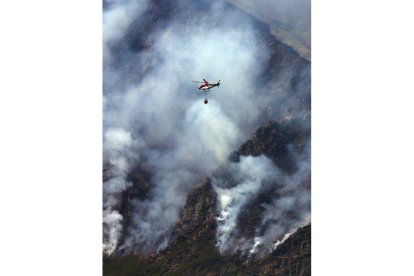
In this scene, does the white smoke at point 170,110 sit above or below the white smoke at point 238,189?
above

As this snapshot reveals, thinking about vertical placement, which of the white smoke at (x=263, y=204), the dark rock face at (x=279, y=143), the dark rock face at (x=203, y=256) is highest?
the dark rock face at (x=279, y=143)

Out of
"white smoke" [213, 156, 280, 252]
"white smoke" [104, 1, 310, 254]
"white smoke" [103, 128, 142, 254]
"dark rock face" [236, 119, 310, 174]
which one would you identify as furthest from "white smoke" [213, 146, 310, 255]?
"white smoke" [103, 128, 142, 254]

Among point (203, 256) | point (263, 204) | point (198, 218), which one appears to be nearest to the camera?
point (263, 204)

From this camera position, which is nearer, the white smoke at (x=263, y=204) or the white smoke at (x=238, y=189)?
the white smoke at (x=263, y=204)

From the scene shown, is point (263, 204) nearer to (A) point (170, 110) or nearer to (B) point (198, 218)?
(B) point (198, 218)

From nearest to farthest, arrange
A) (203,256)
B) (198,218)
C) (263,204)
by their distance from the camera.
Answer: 1. (263,204)
2. (198,218)
3. (203,256)

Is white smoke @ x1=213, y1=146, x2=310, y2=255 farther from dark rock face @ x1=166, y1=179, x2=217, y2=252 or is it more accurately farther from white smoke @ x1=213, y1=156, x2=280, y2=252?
dark rock face @ x1=166, y1=179, x2=217, y2=252

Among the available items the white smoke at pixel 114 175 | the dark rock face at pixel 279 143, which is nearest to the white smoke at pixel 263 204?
the dark rock face at pixel 279 143

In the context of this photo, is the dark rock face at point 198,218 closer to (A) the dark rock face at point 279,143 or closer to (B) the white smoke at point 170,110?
(B) the white smoke at point 170,110

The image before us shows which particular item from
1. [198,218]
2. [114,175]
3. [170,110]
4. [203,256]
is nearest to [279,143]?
[198,218]
